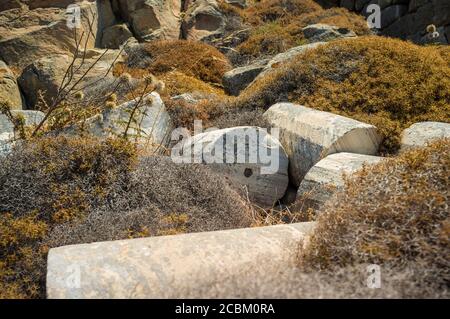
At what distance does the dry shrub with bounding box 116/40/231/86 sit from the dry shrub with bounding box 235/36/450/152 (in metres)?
3.78

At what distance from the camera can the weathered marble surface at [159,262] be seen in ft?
7.50

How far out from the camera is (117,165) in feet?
12.7

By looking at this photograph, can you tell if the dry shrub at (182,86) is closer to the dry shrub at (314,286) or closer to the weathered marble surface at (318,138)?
the weathered marble surface at (318,138)

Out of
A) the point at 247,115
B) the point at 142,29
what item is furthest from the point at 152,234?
the point at 142,29

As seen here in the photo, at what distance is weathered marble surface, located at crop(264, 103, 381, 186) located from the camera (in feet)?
16.2

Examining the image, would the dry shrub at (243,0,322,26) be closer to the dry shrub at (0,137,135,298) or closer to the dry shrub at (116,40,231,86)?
the dry shrub at (116,40,231,86)

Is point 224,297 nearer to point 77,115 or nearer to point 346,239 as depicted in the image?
point 346,239

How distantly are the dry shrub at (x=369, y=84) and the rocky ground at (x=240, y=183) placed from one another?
0.08 feet

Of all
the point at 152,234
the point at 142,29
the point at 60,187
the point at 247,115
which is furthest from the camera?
the point at 142,29

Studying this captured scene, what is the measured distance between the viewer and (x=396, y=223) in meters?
2.34

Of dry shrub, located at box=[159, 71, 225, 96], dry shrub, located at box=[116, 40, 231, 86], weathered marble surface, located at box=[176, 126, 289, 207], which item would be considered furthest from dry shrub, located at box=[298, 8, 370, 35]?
weathered marble surface, located at box=[176, 126, 289, 207]

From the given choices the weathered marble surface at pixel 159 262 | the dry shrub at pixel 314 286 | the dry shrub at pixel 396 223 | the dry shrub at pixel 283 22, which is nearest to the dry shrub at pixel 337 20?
the dry shrub at pixel 283 22

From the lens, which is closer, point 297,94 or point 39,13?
point 297,94

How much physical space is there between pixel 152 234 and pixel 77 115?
2.43 m
